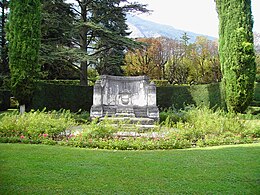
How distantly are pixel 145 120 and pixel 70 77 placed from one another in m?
12.6

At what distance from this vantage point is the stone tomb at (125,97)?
527 inches

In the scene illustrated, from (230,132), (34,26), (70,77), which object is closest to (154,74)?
(70,77)

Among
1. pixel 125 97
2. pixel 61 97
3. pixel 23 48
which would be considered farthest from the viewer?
pixel 61 97

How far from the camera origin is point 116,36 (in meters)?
16.7

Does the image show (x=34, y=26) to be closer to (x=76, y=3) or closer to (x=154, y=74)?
(x=76, y=3)

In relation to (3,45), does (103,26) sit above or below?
above

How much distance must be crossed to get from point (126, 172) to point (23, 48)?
35.1 feet

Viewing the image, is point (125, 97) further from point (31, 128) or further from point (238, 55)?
point (31, 128)

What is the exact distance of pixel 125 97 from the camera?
14383mm

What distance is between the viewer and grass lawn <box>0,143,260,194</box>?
11.3 feet

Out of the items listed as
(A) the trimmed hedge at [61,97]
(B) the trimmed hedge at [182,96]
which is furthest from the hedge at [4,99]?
(B) the trimmed hedge at [182,96]

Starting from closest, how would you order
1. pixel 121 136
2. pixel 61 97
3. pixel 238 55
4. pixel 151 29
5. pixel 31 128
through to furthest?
pixel 31 128, pixel 121 136, pixel 238 55, pixel 61 97, pixel 151 29

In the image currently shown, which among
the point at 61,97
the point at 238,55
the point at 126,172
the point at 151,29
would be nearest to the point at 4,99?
the point at 61,97

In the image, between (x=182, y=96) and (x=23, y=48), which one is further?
(x=182, y=96)
